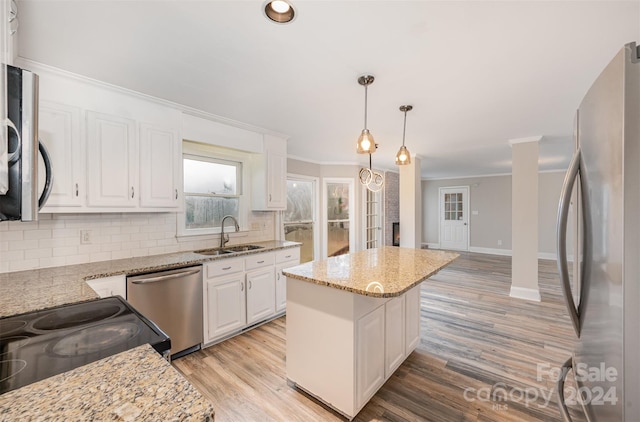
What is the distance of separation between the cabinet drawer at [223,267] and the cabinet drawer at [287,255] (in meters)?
0.56

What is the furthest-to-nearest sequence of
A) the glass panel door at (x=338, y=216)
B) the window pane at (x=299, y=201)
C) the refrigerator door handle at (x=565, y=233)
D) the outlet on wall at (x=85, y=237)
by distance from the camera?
1. the glass panel door at (x=338, y=216)
2. the window pane at (x=299, y=201)
3. the outlet on wall at (x=85, y=237)
4. the refrigerator door handle at (x=565, y=233)

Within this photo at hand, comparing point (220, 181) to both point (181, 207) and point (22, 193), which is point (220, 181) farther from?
point (22, 193)

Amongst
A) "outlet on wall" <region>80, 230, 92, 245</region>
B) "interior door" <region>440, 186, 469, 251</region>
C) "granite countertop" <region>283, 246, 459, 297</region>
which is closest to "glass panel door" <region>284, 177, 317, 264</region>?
"granite countertop" <region>283, 246, 459, 297</region>

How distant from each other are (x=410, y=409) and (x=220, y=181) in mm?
3023

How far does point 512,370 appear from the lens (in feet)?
7.50

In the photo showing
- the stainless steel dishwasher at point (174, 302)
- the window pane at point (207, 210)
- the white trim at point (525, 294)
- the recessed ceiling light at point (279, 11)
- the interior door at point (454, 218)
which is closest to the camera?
the recessed ceiling light at point (279, 11)

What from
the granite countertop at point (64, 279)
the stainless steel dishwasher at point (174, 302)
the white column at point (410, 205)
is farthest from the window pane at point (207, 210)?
the white column at point (410, 205)

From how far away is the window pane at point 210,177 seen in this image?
3.14 metres

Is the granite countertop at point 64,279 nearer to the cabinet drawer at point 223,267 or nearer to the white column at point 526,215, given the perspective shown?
the cabinet drawer at point 223,267

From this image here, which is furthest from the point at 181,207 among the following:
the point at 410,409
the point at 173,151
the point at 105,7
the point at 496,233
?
the point at 496,233

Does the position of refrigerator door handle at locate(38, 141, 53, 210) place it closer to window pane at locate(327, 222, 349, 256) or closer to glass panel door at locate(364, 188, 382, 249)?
window pane at locate(327, 222, 349, 256)

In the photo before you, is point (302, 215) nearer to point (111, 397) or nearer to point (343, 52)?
point (343, 52)

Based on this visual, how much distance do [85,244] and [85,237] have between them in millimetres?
60

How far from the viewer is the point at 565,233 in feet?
2.69
